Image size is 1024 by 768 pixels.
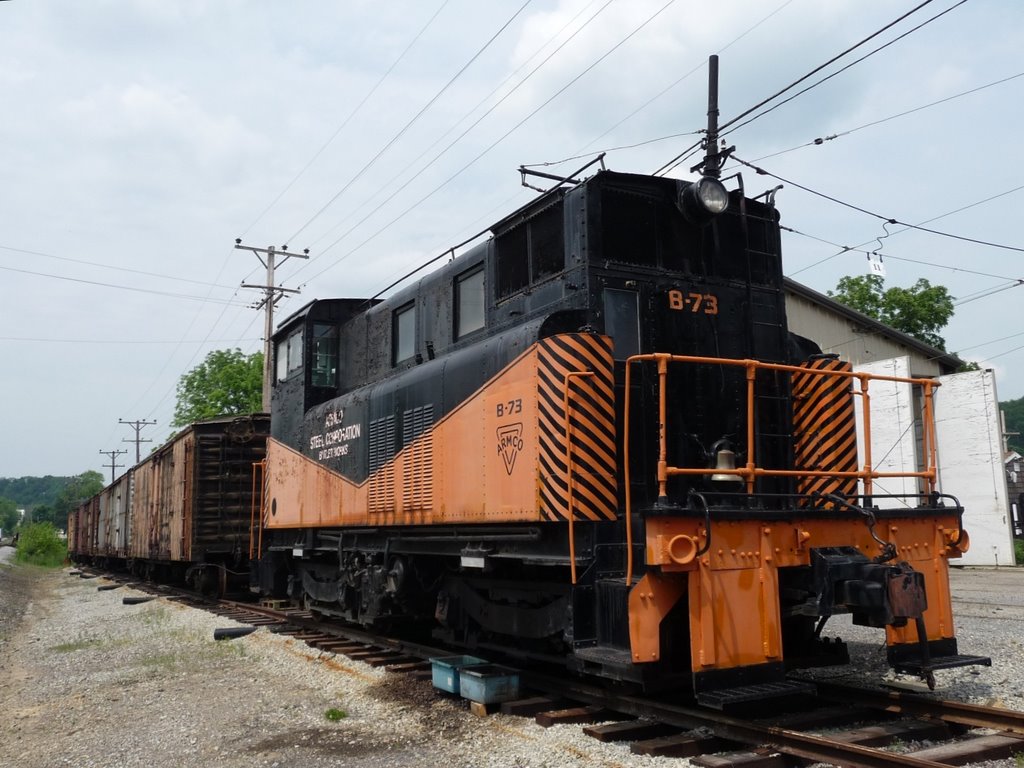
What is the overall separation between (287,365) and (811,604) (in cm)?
848

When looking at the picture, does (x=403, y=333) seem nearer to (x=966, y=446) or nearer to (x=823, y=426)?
(x=823, y=426)

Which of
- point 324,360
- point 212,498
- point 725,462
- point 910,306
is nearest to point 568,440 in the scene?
point 725,462

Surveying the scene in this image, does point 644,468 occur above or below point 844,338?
below

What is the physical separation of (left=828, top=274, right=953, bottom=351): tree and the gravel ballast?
95.1 feet

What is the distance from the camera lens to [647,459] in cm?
609

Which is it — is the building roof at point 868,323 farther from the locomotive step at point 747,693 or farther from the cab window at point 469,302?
the locomotive step at point 747,693

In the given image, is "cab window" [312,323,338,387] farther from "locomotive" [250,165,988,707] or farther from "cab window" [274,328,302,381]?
"locomotive" [250,165,988,707]

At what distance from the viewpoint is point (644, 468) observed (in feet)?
19.9

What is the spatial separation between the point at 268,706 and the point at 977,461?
17.9 m

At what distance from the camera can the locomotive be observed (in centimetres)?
519

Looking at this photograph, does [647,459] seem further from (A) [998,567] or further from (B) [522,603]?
(A) [998,567]

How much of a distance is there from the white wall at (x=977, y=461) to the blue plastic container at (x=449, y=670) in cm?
1648

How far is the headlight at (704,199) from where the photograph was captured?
6.47 m

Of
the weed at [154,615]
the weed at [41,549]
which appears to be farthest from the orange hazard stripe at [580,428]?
the weed at [41,549]
